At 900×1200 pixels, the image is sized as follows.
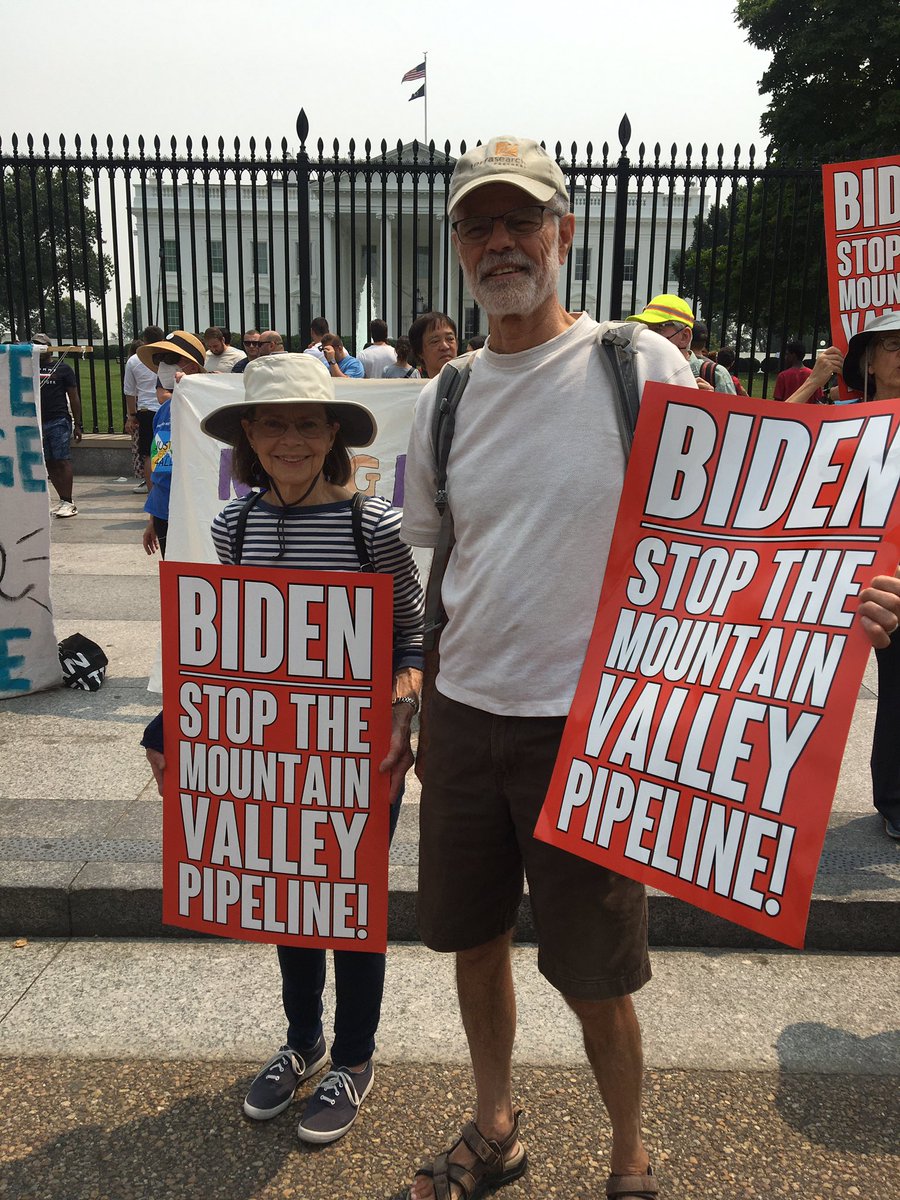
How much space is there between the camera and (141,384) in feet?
36.9

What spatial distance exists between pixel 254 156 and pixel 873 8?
23.2 meters

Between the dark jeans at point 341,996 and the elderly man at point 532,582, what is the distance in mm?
397

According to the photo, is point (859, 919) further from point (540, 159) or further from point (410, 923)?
point (540, 159)

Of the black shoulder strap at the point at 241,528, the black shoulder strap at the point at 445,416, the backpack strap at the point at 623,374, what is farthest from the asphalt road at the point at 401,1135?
the backpack strap at the point at 623,374

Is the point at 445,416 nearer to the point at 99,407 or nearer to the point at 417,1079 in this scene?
the point at 417,1079

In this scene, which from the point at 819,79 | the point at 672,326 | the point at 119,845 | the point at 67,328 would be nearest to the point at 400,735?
the point at 119,845

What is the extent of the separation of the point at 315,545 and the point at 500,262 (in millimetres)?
754

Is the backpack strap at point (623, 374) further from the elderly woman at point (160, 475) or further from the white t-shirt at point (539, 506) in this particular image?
the elderly woman at point (160, 475)

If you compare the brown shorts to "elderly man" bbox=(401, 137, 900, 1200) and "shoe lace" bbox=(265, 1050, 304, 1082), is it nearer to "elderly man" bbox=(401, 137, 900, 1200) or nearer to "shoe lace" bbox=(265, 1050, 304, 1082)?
A: "elderly man" bbox=(401, 137, 900, 1200)

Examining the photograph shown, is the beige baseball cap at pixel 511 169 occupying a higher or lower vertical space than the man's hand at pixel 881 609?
higher

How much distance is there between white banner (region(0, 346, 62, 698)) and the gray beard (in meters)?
3.91

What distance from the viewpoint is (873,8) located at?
88.1 ft

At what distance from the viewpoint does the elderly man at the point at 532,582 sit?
202 centimetres

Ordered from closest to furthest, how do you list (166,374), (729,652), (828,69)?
(729,652) → (166,374) → (828,69)
